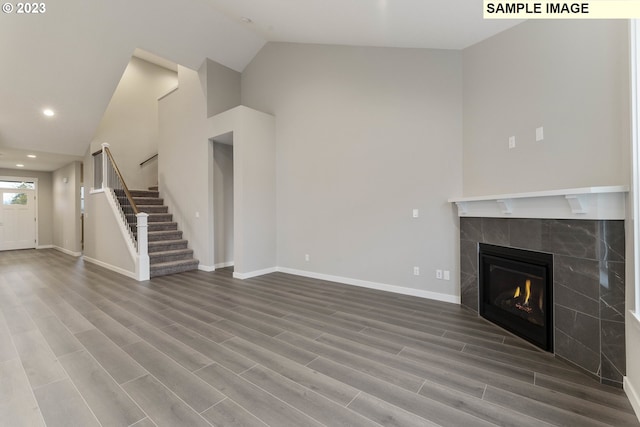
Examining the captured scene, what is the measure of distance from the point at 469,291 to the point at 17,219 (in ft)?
42.6

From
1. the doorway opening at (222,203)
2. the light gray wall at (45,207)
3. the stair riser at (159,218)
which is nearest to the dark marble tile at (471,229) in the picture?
the doorway opening at (222,203)

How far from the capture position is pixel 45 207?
956 centimetres

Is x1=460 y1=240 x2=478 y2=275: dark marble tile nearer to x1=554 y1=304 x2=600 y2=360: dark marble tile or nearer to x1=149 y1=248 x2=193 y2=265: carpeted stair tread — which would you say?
x1=554 y1=304 x2=600 y2=360: dark marble tile

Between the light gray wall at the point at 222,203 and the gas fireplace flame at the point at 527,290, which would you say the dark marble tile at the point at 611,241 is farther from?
the light gray wall at the point at 222,203

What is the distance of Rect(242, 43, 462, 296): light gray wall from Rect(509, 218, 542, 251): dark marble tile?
807mm

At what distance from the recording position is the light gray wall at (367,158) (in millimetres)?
3584

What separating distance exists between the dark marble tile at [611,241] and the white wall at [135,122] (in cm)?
913

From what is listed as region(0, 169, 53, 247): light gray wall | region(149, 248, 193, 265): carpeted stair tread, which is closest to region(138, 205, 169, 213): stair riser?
region(149, 248, 193, 265): carpeted stair tread

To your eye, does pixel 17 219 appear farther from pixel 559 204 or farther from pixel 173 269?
pixel 559 204

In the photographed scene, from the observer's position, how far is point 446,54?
3518 millimetres

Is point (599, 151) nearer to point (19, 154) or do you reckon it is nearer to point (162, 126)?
point (162, 126)

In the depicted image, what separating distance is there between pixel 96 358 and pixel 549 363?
3535mm

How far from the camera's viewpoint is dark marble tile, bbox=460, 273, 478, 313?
3.17 metres

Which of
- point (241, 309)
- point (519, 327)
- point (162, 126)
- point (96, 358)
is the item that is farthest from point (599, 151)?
point (162, 126)
